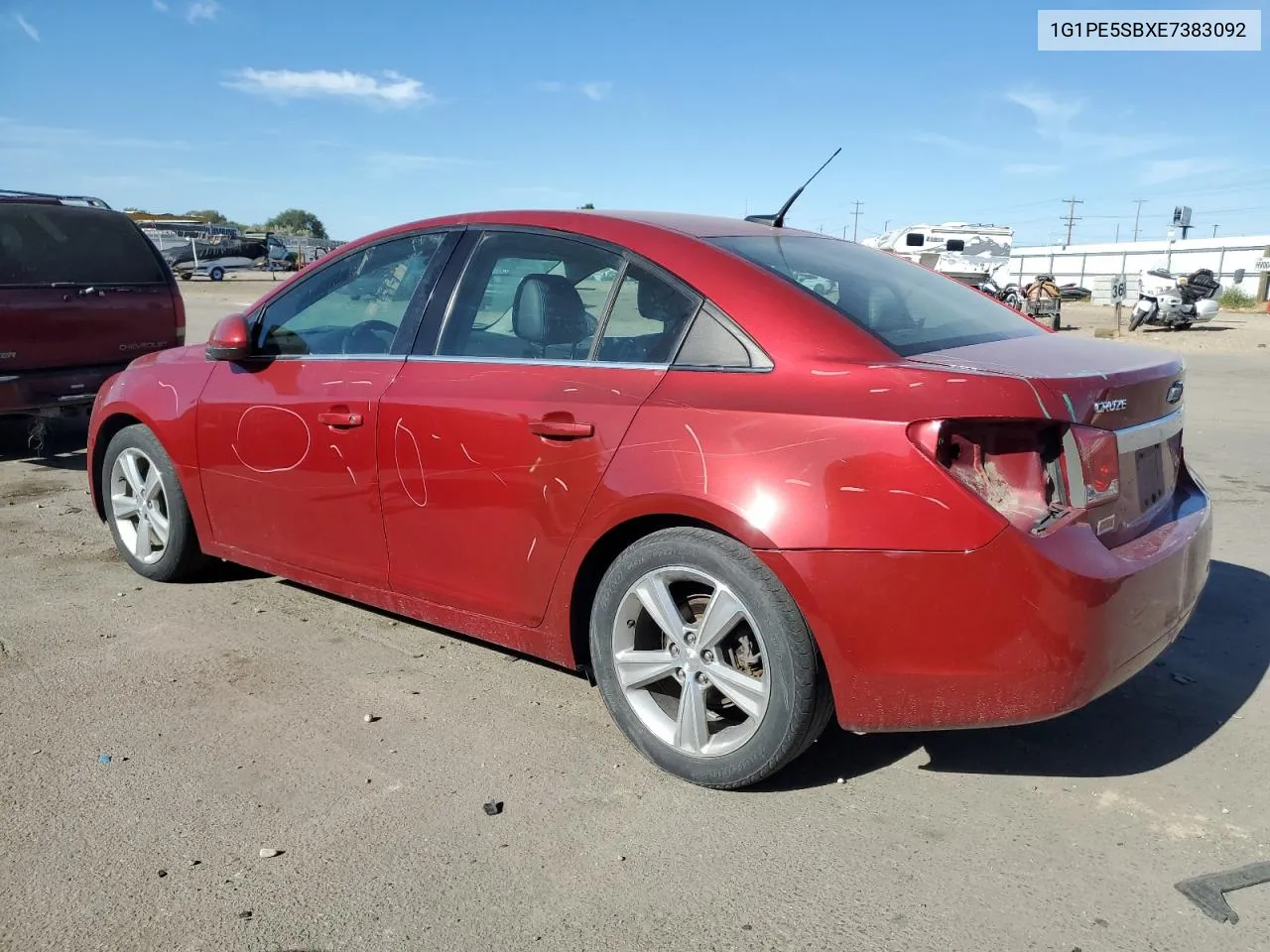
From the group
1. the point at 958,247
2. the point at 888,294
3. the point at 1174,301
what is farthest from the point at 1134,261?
the point at 888,294

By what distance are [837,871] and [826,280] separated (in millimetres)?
1750

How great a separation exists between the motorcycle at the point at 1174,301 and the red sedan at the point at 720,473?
2255 cm

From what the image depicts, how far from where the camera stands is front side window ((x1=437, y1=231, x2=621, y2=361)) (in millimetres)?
3418

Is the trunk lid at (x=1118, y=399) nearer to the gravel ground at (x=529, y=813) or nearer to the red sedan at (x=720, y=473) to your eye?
the red sedan at (x=720, y=473)

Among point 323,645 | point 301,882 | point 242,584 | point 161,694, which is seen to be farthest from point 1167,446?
point 242,584

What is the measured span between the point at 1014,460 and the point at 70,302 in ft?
24.6

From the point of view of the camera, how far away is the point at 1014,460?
2592mm

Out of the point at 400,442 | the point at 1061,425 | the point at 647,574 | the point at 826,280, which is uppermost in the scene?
the point at 826,280

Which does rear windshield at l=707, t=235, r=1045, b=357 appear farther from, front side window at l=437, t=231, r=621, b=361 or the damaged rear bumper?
the damaged rear bumper

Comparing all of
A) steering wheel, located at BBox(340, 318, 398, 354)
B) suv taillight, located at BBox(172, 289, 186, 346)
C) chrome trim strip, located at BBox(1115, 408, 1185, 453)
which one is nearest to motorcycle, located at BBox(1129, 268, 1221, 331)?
suv taillight, located at BBox(172, 289, 186, 346)

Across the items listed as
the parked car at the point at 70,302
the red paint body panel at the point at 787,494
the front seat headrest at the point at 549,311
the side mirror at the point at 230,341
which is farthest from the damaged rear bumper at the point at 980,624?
the parked car at the point at 70,302

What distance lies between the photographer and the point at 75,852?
2.73 metres

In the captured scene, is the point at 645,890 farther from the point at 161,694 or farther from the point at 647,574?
the point at 161,694

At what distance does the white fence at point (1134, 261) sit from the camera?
47.3 metres
